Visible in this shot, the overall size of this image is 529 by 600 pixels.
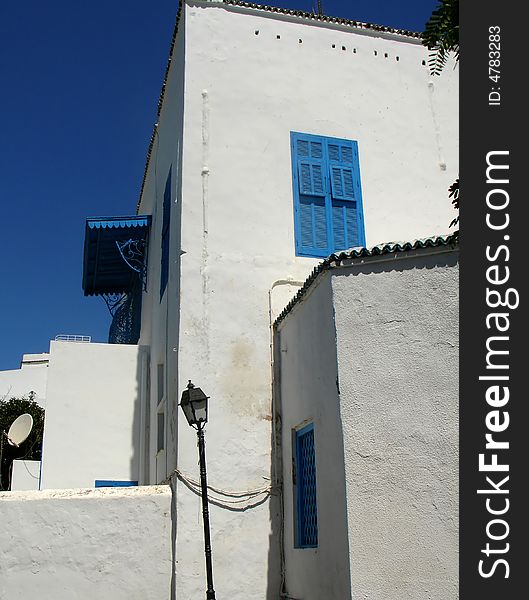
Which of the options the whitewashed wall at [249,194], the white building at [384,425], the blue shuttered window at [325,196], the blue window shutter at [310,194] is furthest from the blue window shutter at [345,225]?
the white building at [384,425]

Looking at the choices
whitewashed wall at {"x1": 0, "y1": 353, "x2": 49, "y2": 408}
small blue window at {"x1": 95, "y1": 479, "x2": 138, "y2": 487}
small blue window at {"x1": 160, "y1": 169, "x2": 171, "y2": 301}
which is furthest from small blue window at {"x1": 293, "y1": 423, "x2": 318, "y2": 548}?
whitewashed wall at {"x1": 0, "y1": 353, "x2": 49, "y2": 408}

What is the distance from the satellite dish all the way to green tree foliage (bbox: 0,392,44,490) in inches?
346

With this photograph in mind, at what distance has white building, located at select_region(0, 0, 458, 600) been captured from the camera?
28.0ft

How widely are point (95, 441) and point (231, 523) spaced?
4.25 m

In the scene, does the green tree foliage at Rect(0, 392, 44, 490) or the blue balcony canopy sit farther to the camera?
the green tree foliage at Rect(0, 392, 44, 490)

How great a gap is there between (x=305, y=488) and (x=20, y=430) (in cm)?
903

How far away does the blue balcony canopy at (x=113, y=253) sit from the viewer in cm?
1339

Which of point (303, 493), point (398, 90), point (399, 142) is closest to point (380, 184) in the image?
point (399, 142)

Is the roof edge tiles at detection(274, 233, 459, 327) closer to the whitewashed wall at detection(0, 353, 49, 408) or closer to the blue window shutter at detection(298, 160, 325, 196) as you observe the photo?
the blue window shutter at detection(298, 160, 325, 196)

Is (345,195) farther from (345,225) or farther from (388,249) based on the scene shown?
(388,249)

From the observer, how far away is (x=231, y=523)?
833cm

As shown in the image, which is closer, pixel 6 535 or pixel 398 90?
pixel 6 535

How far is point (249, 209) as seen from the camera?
9.76 metres

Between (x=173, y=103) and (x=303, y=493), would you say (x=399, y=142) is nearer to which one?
(x=173, y=103)
